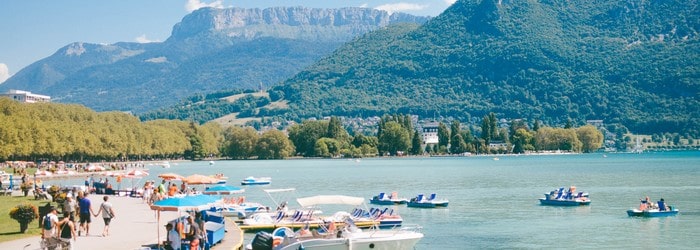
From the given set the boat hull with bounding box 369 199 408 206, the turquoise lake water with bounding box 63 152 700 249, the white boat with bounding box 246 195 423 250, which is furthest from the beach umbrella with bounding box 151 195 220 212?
the boat hull with bounding box 369 199 408 206

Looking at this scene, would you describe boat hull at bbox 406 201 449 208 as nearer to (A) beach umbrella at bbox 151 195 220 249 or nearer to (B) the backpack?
(A) beach umbrella at bbox 151 195 220 249

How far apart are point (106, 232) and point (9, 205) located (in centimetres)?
1881

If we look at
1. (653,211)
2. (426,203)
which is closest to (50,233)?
(426,203)

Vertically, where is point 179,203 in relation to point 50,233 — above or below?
above

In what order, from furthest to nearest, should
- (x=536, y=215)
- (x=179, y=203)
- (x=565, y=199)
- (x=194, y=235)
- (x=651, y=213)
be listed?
(x=565, y=199) → (x=536, y=215) → (x=651, y=213) → (x=179, y=203) → (x=194, y=235)

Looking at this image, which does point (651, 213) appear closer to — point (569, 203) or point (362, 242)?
point (569, 203)

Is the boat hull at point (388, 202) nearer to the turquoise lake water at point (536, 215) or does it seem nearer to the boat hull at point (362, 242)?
the turquoise lake water at point (536, 215)

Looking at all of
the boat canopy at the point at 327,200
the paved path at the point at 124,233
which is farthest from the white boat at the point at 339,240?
the paved path at the point at 124,233

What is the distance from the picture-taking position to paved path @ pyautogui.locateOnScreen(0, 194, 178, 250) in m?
34.8

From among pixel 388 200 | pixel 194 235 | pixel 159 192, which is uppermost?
pixel 159 192

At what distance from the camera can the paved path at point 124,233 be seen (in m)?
34.8

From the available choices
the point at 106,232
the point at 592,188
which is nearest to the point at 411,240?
the point at 106,232

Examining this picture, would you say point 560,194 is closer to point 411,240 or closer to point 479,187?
point 479,187

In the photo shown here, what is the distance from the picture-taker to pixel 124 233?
4009cm
